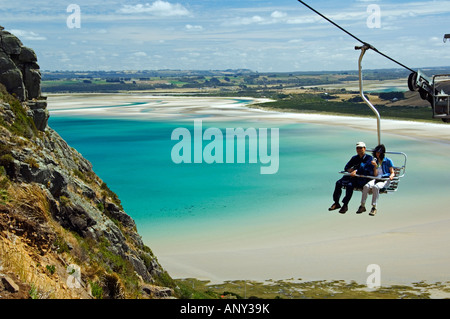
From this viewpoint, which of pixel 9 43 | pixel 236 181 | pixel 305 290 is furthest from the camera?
pixel 236 181

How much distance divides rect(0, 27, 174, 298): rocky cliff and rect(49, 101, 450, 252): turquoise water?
12232 millimetres

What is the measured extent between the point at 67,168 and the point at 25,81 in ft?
8.65

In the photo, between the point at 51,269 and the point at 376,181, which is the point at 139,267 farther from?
the point at 376,181

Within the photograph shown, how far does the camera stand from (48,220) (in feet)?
34.0

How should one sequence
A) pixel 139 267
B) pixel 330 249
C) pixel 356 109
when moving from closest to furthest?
pixel 139 267, pixel 330 249, pixel 356 109

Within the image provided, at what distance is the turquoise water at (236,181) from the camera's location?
105ft

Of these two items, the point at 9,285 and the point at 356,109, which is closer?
the point at 9,285

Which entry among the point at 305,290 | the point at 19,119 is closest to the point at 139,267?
the point at 19,119

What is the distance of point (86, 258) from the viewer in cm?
1102

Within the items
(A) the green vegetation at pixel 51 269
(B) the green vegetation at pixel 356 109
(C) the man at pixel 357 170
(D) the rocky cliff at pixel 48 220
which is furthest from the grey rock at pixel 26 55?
(B) the green vegetation at pixel 356 109

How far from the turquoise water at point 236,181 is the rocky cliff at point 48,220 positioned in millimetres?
12232

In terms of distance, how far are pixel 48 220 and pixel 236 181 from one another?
1301 inches
